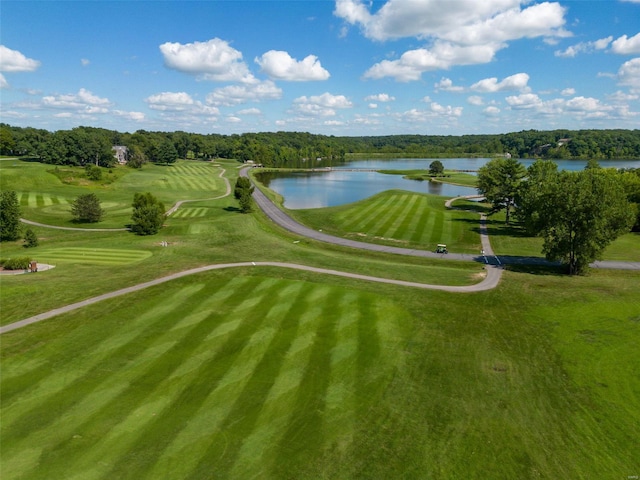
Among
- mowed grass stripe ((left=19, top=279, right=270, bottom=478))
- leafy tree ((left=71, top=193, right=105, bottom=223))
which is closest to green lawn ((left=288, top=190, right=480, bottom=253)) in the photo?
leafy tree ((left=71, top=193, right=105, bottom=223))

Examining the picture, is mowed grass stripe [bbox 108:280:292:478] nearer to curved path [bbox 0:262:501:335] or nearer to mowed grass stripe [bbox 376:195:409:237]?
curved path [bbox 0:262:501:335]

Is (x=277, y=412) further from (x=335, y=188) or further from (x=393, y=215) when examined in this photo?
(x=335, y=188)

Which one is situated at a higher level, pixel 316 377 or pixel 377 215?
pixel 377 215

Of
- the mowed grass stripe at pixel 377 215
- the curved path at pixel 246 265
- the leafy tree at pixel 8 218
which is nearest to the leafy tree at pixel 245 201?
the mowed grass stripe at pixel 377 215

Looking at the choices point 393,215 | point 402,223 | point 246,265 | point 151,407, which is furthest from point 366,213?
point 151,407

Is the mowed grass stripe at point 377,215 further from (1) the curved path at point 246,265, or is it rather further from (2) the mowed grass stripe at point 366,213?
(1) the curved path at point 246,265

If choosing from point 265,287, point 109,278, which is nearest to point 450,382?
point 265,287
